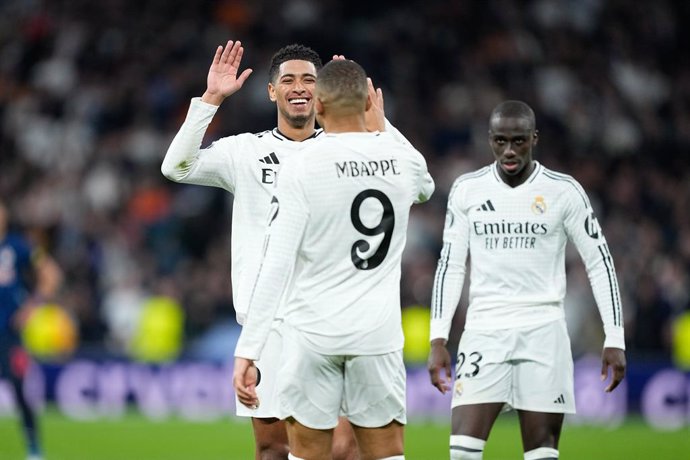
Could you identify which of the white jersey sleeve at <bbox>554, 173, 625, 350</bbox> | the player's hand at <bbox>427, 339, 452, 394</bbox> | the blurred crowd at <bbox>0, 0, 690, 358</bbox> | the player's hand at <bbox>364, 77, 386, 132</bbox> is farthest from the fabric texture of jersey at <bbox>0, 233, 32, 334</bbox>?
the player's hand at <bbox>364, 77, 386, 132</bbox>

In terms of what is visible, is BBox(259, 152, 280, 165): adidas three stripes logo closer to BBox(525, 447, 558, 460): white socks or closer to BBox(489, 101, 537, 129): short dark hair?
BBox(489, 101, 537, 129): short dark hair

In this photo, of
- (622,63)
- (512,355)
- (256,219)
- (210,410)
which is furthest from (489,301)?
(622,63)

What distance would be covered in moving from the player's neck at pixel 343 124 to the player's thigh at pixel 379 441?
129 cm

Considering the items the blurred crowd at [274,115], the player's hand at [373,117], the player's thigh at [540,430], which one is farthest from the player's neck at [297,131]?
the blurred crowd at [274,115]

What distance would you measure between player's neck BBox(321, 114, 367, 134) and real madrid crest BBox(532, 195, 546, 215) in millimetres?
1817

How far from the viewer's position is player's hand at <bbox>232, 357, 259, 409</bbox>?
5.39 m

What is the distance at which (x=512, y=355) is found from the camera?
281 inches

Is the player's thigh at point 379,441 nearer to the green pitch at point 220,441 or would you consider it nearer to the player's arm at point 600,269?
the player's arm at point 600,269

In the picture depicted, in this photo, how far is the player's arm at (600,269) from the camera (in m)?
6.95

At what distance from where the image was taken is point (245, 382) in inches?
213

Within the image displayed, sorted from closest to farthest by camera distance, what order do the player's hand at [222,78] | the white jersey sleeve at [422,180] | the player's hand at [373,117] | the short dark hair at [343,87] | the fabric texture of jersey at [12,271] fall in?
the short dark hair at [343,87], the white jersey sleeve at [422,180], the player's hand at [373,117], the player's hand at [222,78], the fabric texture of jersey at [12,271]

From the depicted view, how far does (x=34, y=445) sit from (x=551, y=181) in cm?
548

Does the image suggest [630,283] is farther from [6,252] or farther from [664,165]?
[6,252]

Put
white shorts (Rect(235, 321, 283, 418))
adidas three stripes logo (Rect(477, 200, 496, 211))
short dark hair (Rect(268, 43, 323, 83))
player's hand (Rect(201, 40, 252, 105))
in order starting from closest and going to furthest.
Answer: white shorts (Rect(235, 321, 283, 418)) → player's hand (Rect(201, 40, 252, 105)) → short dark hair (Rect(268, 43, 323, 83)) → adidas three stripes logo (Rect(477, 200, 496, 211))
